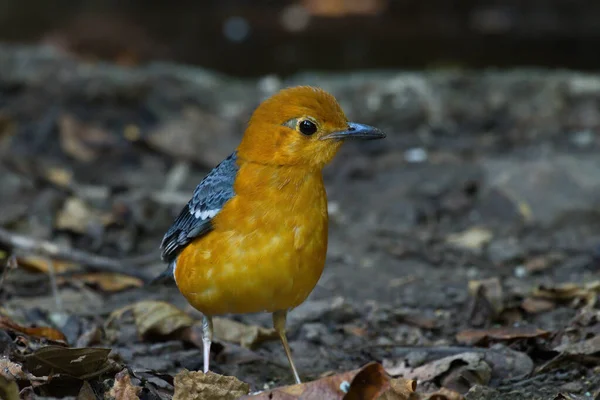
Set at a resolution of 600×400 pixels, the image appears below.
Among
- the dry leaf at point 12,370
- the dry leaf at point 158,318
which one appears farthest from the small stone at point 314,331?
the dry leaf at point 12,370

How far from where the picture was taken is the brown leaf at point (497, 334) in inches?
195

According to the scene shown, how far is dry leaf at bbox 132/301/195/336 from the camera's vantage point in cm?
521

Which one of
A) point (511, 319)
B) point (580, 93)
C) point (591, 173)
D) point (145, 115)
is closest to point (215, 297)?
point (511, 319)

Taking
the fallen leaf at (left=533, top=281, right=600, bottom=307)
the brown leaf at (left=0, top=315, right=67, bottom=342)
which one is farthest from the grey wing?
the fallen leaf at (left=533, top=281, right=600, bottom=307)

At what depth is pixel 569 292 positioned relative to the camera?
557cm

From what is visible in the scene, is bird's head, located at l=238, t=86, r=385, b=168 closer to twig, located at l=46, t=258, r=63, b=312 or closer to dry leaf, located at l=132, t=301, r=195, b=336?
dry leaf, located at l=132, t=301, r=195, b=336

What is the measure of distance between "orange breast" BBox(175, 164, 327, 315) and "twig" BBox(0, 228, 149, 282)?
1.47 metres

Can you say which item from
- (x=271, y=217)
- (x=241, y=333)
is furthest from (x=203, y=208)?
(x=241, y=333)

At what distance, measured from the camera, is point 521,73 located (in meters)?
9.95

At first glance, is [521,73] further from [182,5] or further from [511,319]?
[182,5]

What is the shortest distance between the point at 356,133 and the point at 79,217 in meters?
2.95

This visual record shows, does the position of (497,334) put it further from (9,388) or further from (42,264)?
(42,264)

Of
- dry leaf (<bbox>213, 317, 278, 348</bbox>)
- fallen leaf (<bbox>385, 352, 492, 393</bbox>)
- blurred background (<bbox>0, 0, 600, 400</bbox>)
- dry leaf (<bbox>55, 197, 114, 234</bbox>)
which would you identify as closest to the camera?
fallen leaf (<bbox>385, 352, 492, 393</bbox>)

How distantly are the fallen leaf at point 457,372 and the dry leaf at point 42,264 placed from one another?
247cm
